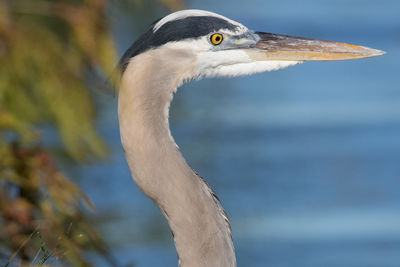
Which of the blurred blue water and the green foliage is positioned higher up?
the green foliage

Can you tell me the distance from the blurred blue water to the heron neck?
161 inches

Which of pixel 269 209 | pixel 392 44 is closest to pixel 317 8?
pixel 392 44

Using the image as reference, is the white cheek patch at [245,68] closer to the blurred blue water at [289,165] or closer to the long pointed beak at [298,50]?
the long pointed beak at [298,50]

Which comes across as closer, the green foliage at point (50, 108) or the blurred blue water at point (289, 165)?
the green foliage at point (50, 108)

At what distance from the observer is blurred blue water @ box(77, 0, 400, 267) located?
7.23 meters

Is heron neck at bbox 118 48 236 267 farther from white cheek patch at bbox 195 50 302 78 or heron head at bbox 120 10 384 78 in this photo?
white cheek patch at bbox 195 50 302 78

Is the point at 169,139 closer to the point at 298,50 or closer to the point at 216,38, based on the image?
the point at 216,38

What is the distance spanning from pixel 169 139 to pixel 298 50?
2.16 feet

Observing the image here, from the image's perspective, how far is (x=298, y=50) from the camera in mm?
3141

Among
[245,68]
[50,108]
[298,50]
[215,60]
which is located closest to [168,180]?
[215,60]

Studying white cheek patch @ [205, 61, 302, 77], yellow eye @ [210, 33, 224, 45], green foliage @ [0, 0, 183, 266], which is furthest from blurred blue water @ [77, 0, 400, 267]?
yellow eye @ [210, 33, 224, 45]

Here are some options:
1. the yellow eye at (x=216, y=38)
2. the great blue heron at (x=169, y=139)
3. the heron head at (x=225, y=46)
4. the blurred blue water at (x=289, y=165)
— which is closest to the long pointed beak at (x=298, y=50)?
the heron head at (x=225, y=46)

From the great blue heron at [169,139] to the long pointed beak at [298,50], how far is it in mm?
262

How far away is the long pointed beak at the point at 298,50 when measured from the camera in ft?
10.3
